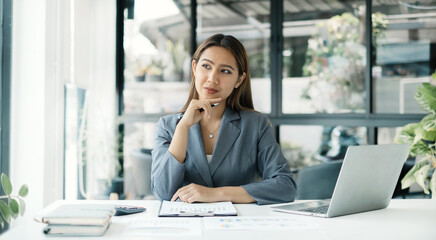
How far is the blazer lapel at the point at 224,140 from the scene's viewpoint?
2.00 m

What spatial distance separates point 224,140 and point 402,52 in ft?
8.79

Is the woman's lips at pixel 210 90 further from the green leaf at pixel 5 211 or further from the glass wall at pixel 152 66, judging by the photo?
the glass wall at pixel 152 66

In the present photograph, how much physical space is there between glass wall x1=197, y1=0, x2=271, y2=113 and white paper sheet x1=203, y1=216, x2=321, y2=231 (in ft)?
9.85

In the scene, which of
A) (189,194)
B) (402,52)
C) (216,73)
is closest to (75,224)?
(189,194)

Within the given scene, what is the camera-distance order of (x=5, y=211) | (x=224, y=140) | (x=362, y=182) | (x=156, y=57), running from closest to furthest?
(x=362, y=182) < (x=5, y=211) < (x=224, y=140) < (x=156, y=57)

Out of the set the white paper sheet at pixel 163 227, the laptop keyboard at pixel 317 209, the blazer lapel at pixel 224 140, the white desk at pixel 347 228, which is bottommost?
the white desk at pixel 347 228

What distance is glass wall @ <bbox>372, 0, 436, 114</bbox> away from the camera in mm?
3934

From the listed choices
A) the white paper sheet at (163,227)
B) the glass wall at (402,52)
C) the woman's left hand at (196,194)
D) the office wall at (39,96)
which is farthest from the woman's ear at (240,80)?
the glass wall at (402,52)

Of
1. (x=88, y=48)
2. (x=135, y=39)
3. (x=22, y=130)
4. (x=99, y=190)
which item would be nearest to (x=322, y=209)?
(x=22, y=130)

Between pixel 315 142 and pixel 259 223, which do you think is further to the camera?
pixel 315 142

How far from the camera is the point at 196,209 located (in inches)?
59.5

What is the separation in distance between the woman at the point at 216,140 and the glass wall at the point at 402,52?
2348mm

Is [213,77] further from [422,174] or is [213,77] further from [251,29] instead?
[251,29]

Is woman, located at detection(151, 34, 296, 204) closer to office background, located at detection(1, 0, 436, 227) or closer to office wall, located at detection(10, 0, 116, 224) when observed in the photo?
office wall, located at detection(10, 0, 116, 224)
